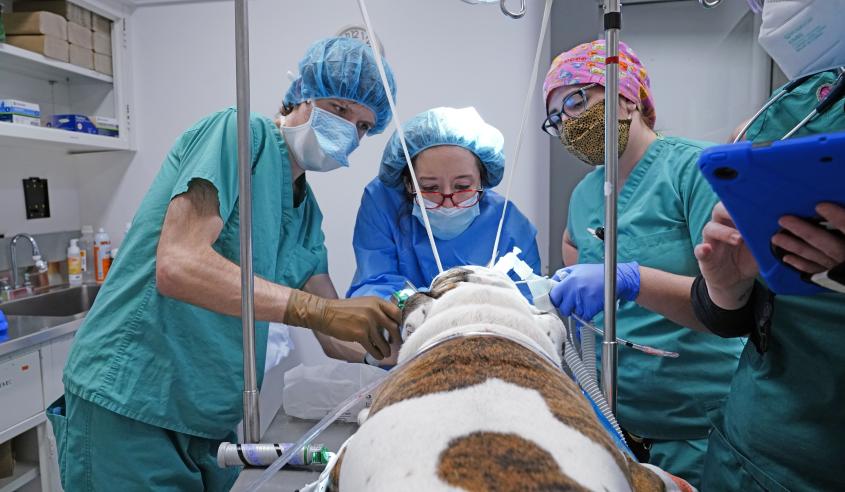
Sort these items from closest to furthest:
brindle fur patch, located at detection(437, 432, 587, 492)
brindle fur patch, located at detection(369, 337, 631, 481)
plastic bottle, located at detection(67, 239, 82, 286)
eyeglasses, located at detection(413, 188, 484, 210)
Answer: brindle fur patch, located at detection(437, 432, 587, 492) < brindle fur patch, located at detection(369, 337, 631, 481) < eyeglasses, located at detection(413, 188, 484, 210) < plastic bottle, located at detection(67, 239, 82, 286)

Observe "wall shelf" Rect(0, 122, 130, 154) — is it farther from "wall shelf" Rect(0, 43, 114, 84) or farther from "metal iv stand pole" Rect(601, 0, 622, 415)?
"metal iv stand pole" Rect(601, 0, 622, 415)

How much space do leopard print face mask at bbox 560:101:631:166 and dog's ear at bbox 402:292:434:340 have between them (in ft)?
2.35

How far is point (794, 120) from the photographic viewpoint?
85cm

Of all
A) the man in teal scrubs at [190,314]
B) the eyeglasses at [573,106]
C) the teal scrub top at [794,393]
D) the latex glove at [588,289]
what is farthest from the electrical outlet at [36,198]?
the teal scrub top at [794,393]

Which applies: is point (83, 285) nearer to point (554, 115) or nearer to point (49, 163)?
point (49, 163)

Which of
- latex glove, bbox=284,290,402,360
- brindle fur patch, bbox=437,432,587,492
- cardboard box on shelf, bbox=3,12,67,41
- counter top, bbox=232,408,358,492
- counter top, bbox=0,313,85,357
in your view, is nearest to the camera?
brindle fur patch, bbox=437,432,587,492

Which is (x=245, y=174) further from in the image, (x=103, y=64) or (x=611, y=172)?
(x=103, y=64)

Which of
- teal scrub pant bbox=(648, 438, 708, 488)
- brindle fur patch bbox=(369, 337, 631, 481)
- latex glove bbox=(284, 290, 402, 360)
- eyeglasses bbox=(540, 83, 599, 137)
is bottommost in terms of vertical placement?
teal scrub pant bbox=(648, 438, 708, 488)

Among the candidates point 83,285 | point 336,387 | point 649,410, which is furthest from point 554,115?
point 83,285

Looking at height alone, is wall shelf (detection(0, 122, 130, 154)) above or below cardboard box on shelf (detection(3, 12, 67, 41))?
below

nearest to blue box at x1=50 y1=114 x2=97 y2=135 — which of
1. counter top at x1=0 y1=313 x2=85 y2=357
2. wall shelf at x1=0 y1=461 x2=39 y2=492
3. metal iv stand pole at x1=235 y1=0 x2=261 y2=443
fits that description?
counter top at x1=0 y1=313 x2=85 y2=357

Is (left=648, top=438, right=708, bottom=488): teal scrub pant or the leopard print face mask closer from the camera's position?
(left=648, top=438, right=708, bottom=488): teal scrub pant

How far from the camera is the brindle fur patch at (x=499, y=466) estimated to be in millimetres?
402

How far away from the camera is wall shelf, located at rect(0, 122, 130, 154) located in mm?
2191
